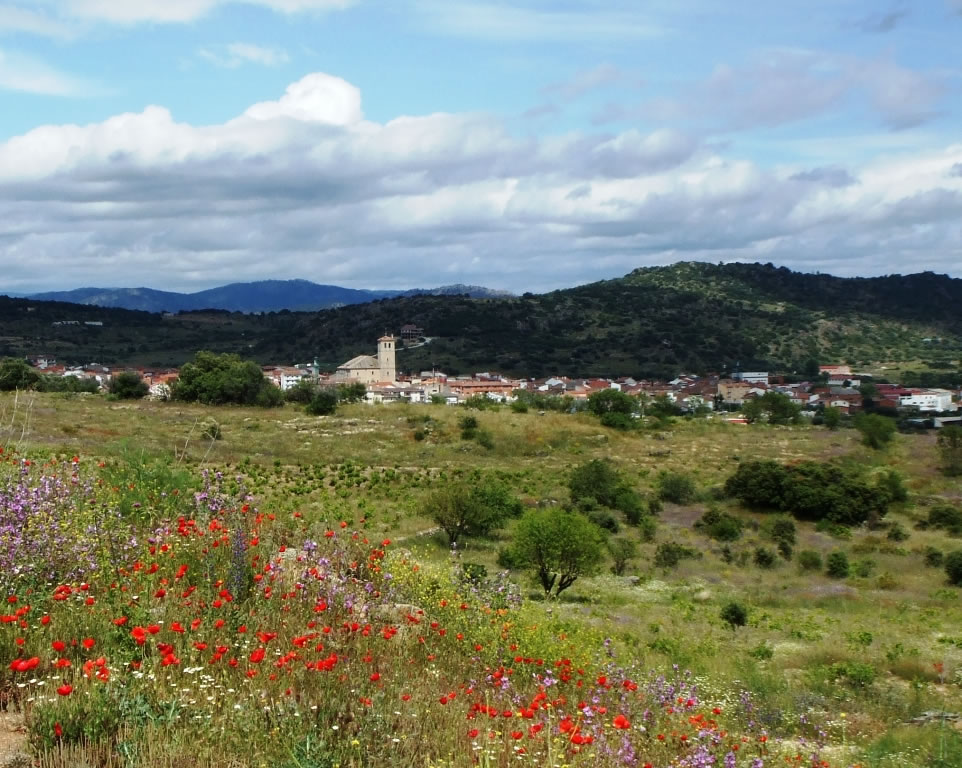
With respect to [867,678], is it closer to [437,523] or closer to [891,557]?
[437,523]

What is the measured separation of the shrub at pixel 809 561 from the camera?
25.7 meters

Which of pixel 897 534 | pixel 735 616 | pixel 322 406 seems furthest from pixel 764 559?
pixel 322 406

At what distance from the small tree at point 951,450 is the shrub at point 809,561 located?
24.9 metres

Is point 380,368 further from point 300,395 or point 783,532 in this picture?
point 783,532

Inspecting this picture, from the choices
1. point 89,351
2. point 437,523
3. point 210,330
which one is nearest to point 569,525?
point 437,523

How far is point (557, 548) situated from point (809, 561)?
10.6 m

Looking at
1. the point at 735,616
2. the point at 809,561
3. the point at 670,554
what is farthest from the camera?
the point at 809,561

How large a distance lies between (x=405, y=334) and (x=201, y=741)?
5753 inches

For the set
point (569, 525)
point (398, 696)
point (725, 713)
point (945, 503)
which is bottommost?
point (945, 503)

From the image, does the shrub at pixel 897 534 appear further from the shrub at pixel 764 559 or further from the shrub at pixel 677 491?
the shrub at pixel 677 491

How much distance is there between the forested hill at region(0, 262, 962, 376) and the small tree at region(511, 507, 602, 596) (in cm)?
10356

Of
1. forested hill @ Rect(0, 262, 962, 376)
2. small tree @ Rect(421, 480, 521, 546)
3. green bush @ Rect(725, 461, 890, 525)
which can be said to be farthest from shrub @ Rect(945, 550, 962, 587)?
forested hill @ Rect(0, 262, 962, 376)

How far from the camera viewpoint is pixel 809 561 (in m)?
25.9

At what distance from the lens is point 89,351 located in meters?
131
